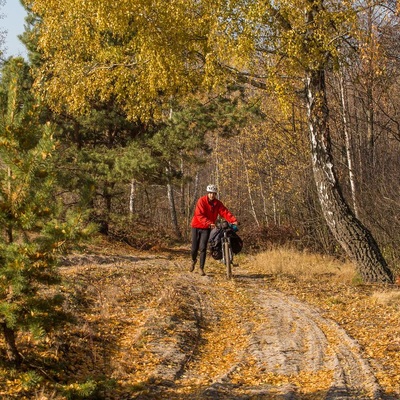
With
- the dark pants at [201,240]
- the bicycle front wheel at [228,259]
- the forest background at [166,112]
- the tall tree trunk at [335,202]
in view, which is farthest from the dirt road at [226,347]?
the tall tree trunk at [335,202]

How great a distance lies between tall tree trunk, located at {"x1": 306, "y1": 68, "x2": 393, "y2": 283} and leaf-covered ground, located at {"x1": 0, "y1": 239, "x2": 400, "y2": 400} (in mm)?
572

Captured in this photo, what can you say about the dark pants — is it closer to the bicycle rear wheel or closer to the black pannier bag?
the black pannier bag

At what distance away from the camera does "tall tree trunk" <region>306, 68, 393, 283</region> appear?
12.3 metres

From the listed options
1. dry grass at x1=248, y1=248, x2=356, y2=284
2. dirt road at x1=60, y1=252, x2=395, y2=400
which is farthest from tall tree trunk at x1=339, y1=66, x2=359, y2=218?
dirt road at x1=60, y1=252, x2=395, y2=400

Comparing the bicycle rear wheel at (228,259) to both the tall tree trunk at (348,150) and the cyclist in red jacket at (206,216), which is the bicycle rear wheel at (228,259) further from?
the tall tree trunk at (348,150)

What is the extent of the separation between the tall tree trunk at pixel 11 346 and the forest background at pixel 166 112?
15 millimetres

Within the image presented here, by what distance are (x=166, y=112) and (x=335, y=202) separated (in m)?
10.7

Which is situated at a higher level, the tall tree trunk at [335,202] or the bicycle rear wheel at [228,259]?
the tall tree trunk at [335,202]

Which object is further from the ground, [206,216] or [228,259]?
[206,216]

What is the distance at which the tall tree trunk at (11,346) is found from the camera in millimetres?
5336

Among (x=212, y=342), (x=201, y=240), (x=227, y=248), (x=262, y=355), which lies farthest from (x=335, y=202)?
(x=262, y=355)

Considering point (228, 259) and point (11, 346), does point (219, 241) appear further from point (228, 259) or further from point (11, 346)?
point (11, 346)

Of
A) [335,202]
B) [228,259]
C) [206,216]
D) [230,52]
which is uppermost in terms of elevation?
[230,52]

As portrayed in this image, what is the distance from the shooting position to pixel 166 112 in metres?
21.9
